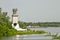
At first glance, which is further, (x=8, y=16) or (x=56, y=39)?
(x=8, y=16)

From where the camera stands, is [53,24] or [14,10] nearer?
[14,10]

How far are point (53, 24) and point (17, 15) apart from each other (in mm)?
85612

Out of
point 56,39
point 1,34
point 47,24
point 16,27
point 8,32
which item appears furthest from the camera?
point 47,24

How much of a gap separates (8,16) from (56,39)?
33509 millimetres

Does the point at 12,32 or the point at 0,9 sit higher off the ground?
the point at 0,9

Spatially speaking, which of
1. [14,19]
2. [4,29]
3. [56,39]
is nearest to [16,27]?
[14,19]

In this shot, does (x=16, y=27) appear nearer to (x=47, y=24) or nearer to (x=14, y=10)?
(x=14, y=10)

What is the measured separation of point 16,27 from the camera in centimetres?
7462

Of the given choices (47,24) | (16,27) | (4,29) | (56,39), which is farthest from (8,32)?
(47,24)

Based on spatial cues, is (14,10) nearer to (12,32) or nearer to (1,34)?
(12,32)

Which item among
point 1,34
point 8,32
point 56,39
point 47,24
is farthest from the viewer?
point 47,24

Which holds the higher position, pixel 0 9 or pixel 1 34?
pixel 0 9

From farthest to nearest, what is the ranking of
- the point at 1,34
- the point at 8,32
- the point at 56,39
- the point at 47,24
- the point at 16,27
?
the point at 47,24 → the point at 16,27 → the point at 8,32 → the point at 1,34 → the point at 56,39

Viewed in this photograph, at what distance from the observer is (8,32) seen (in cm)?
6150
